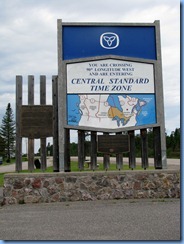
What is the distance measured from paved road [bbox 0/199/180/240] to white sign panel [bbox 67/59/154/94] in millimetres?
3421

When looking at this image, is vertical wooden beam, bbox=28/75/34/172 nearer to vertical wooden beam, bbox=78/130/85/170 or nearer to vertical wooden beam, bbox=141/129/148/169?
vertical wooden beam, bbox=78/130/85/170

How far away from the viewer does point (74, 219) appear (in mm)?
7359

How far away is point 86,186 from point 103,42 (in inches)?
177

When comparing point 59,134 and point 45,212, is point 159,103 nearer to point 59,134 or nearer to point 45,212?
point 59,134

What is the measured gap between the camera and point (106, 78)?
37.1ft

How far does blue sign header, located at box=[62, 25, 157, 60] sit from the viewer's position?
1142 cm

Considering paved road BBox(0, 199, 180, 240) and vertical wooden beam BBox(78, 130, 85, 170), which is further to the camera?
vertical wooden beam BBox(78, 130, 85, 170)

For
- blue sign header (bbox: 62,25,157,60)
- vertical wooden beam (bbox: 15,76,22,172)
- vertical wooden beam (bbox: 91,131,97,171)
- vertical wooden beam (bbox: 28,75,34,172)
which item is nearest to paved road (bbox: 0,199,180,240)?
vertical wooden beam (bbox: 91,131,97,171)

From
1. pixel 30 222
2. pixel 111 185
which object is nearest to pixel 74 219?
pixel 30 222

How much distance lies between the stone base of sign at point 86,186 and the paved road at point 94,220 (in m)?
0.40

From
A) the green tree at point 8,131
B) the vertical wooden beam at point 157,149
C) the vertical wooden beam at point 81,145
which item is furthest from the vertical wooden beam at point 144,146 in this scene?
the green tree at point 8,131

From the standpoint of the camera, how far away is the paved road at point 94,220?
5938 mm

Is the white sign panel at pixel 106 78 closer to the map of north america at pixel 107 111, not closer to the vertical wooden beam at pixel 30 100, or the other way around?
the map of north america at pixel 107 111

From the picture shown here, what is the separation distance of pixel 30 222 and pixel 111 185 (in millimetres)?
3520
